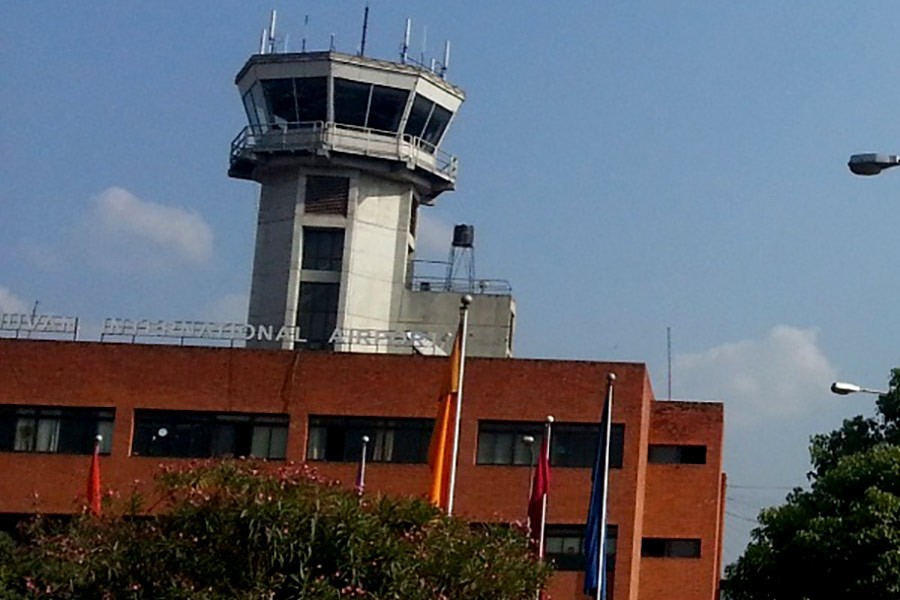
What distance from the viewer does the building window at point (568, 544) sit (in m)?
54.9

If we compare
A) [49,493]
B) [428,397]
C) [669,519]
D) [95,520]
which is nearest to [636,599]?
[669,519]

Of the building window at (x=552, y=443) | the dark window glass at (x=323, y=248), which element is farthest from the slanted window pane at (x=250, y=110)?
the building window at (x=552, y=443)

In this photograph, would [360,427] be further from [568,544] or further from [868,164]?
[868,164]

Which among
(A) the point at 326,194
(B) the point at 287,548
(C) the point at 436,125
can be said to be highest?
(C) the point at 436,125

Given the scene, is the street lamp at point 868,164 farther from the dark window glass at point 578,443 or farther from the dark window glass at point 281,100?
the dark window glass at point 281,100

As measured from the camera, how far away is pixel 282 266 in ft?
232

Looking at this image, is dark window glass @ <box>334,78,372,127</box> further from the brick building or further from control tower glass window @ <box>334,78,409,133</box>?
the brick building

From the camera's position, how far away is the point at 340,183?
70.2 metres

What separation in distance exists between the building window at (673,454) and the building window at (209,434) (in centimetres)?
1283

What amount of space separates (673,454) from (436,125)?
20.1 meters

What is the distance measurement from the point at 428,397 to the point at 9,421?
1421cm

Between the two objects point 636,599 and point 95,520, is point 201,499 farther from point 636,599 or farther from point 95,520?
point 636,599

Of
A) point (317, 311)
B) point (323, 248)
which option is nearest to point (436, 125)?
point (323, 248)

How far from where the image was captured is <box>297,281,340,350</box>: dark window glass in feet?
231
